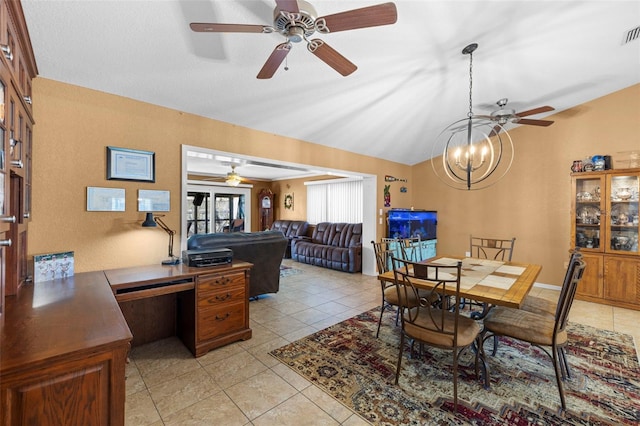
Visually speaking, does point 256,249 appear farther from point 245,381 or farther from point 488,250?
point 488,250

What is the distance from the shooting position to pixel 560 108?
14.8 ft

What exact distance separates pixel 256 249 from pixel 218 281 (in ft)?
3.99

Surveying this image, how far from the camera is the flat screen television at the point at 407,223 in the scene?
5.70m

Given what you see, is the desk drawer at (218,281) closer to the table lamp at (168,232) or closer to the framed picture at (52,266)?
the table lamp at (168,232)

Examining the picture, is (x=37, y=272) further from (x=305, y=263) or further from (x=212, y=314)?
(x=305, y=263)

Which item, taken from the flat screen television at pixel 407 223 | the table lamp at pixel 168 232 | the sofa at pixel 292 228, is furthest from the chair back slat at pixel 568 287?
the sofa at pixel 292 228

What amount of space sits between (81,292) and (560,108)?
6.40 metres

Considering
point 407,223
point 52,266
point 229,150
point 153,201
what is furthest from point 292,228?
point 52,266

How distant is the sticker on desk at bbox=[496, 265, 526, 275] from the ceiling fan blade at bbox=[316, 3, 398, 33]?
8.14ft

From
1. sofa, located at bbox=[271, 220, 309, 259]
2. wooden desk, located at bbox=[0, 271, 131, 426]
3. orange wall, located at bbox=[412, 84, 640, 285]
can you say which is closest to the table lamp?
wooden desk, located at bbox=[0, 271, 131, 426]

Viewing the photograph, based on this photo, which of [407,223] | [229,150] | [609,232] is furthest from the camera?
[407,223]

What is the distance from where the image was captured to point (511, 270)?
2.85m

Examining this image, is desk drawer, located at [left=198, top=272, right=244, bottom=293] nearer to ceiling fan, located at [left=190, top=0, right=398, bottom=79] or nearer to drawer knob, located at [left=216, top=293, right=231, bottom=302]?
drawer knob, located at [left=216, top=293, right=231, bottom=302]

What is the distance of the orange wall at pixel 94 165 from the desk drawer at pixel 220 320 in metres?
0.87
